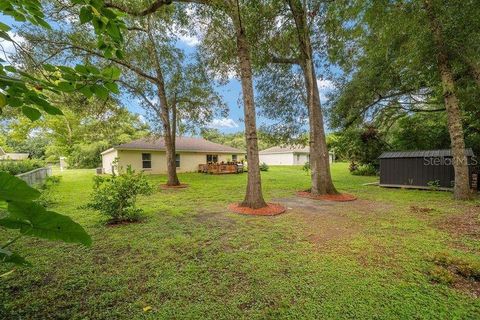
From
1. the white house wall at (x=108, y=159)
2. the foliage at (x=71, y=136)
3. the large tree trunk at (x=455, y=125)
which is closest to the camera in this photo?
the large tree trunk at (x=455, y=125)

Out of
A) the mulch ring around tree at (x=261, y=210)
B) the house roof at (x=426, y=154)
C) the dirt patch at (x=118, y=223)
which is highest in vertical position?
the house roof at (x=426, y=154)

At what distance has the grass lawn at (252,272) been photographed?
2432 millimetres

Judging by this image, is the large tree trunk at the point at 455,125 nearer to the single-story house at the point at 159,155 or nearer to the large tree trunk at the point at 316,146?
the large tree trunk at the point at 316,146

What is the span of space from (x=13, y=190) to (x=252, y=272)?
313 cm

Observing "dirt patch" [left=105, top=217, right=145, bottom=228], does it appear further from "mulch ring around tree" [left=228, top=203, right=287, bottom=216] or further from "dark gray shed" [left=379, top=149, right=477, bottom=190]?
"dark gray shed" [left=379, top=149, right=477, bottom=190]

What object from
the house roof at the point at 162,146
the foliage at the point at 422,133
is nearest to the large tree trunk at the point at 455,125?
the foliage at the point at 422,133

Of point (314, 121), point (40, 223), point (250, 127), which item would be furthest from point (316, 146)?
point (40, 223)

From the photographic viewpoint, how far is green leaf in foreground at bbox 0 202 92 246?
0.58 metres

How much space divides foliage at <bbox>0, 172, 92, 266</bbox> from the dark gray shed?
13009 mm

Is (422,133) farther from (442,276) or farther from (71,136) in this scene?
(71,136)

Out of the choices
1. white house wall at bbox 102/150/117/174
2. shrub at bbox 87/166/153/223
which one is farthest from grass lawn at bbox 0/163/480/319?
white house wall at bbox 102/150/117/174

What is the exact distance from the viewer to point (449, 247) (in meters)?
3.97

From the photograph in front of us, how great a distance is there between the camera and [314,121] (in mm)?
9141

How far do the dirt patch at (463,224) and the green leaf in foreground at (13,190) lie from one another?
644 cm
